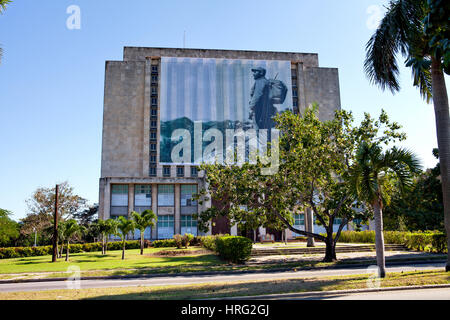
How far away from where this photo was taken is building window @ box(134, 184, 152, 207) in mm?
54922

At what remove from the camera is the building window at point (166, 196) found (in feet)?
182

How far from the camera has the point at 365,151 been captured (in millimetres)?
12992

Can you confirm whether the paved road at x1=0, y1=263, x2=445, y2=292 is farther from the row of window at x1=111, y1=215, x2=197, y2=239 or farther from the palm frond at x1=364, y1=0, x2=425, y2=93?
the row of window at x1=111, y1=215, x2=197, y2=239

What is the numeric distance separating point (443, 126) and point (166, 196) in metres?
45.6

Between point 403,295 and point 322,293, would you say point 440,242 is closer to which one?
point 403,295

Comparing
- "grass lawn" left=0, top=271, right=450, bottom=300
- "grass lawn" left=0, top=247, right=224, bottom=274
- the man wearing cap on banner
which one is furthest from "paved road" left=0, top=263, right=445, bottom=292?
the man wearing cap on banner

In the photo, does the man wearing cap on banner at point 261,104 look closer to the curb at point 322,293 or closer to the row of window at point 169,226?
the row of window at point 169,226

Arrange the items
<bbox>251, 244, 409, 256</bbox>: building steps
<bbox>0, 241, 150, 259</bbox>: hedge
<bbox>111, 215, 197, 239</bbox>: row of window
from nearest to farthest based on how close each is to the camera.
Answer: <bbox>251, 244, 409, 256</bbox>: building steps → <bbox>0, 241, 150, 259</bbox>: hedge → <bbox>111, 215, 197, 239</bbox>: row of window

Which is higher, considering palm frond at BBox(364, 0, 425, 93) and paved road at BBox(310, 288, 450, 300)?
palm frond at BBox(364, 0, 425, 93)

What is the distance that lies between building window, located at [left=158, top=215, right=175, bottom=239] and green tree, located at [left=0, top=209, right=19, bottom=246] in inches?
751

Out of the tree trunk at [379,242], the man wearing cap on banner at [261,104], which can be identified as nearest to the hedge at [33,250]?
the man wearing cap on banner at [261,104]
